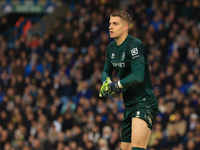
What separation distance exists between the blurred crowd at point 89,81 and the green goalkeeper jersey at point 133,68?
19.8 ft

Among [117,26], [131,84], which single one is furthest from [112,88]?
[117,26]

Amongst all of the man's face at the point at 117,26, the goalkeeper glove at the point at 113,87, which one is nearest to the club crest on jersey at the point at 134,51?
the man's face at the point at 117,26

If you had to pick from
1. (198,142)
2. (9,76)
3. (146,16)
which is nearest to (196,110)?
(198,142)

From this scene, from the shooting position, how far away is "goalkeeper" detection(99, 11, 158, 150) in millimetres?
5648

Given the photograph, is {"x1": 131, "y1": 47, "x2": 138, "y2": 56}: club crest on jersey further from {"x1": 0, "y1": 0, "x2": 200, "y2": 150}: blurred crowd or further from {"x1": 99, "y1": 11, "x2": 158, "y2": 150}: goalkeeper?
{"x1": 0, "y1": 0, "x2": 200, "y2": 150}: blurred crowd

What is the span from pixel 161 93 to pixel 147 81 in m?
8.06

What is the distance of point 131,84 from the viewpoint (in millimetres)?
5578

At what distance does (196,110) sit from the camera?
41.0 feet

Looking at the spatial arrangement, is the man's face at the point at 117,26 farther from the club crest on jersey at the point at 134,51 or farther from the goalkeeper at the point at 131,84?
the club crest on jersey at the point at 134,51

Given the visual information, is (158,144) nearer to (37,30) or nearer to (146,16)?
(146,16)

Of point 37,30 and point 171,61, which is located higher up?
point 37,30

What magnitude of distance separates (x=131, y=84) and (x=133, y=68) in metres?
0.28

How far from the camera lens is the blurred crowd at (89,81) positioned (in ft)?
41.8

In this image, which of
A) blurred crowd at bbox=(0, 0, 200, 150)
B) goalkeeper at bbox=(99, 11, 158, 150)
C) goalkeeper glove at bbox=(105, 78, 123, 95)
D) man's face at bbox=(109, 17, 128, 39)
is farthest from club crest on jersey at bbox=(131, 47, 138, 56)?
blurred crowd at bbox=(0, 0, 200, 150)
